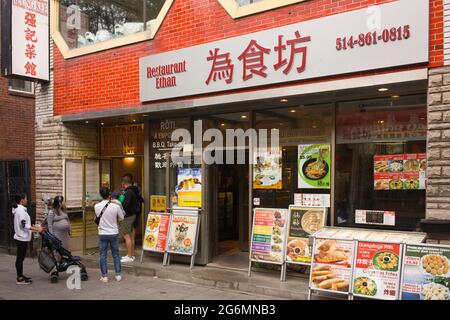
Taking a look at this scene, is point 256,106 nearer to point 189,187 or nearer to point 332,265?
point 189,187

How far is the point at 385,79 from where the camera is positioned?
5.89m

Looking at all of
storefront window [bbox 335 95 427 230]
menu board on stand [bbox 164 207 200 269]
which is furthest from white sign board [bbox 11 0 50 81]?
storefront window [bbox 335 95 427 230]

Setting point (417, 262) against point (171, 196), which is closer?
point (417, 262)

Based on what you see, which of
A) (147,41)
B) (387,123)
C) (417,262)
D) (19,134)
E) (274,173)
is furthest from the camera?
(19,134)

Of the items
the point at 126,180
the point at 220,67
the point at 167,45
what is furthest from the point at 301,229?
the point at 167,45

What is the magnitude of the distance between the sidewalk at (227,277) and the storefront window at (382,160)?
1.36 m

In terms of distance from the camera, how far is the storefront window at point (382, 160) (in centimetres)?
648

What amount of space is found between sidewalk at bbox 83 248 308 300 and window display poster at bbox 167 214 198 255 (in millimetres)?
362

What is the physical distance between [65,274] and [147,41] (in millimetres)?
4841

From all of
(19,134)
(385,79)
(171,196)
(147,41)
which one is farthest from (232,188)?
(19,134)

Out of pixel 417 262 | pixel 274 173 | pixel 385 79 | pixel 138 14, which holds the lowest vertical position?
pixel 417 262

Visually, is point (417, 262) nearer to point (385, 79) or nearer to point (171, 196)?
point (385, 79)

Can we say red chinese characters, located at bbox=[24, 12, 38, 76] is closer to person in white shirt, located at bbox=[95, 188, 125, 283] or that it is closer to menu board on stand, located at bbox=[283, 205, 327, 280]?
person in white shirt, located at bbox=[95, 188, 125, 283]

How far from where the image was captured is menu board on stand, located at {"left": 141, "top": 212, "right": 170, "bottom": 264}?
8406 millimetres
